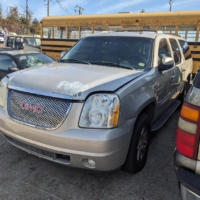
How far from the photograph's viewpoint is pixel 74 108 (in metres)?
2.19

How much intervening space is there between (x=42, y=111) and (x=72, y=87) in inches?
15.9

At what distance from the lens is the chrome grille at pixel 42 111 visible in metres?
2.24

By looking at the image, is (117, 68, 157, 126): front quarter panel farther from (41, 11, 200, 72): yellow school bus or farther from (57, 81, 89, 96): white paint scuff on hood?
(41, 11, 200, 72): yellow school bus

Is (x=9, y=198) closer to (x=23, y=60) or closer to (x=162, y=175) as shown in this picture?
(x=162, y=175)

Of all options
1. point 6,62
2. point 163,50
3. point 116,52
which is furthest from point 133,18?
point 116,52

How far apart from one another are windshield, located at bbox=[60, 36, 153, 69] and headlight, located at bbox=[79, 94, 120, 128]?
114cm

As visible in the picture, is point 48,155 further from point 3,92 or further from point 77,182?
point 3,92

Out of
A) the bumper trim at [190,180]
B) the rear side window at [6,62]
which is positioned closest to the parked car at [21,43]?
the rear side window at [6,62]

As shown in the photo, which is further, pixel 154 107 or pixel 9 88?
pixel 154 107

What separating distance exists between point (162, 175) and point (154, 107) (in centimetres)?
92

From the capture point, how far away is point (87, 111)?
219cm

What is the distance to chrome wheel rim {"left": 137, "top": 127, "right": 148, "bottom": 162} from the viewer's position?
2.77m

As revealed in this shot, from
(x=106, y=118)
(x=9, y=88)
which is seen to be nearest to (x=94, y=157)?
(x=106, y=118)

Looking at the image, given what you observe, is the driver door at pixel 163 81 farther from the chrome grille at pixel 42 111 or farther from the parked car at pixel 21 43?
the parked car at pixel 21 43
